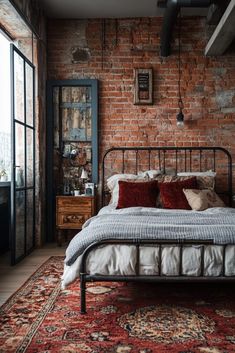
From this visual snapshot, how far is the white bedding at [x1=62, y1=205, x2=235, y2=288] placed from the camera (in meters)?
2.69

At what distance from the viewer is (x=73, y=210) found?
5086 mm

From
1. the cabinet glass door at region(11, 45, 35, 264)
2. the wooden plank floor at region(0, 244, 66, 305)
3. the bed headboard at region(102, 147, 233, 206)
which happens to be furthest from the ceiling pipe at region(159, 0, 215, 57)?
the wooden plank floor at region(0, 244, 66, 305)

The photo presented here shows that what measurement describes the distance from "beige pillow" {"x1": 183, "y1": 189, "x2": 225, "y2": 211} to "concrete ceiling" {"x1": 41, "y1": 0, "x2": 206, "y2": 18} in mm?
2475

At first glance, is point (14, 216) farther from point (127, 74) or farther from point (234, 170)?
point (234, 170)

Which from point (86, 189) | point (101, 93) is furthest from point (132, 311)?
point (101, 93)

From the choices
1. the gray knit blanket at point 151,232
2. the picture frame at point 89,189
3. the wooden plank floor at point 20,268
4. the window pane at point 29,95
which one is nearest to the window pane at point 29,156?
the window pane at point 29,95

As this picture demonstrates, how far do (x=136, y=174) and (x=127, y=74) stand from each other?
1428 mm

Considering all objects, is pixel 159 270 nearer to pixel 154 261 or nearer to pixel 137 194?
pixel 154 261

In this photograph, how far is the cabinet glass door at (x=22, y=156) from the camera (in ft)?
13.9

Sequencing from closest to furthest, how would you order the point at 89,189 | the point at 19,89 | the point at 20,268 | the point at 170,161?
the point at 20,268
the point at 19,89
the point at 89,189
the point at 170,161

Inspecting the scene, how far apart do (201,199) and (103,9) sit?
9.40ft

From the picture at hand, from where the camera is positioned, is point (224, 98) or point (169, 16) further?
point (224, 98)

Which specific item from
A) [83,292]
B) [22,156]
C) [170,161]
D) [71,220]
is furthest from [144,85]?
[83,292]

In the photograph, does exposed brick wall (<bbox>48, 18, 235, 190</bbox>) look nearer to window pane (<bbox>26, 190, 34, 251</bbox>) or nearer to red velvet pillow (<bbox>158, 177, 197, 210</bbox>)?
red velvet pillow (<bbox>158, 177, 197, 210</bbox>)
